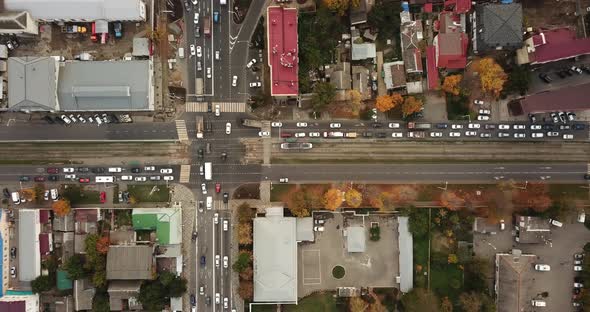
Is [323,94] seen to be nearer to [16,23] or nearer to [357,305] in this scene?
[357,305]

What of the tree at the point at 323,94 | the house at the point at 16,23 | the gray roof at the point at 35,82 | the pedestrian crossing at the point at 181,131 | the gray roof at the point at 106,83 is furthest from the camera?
the pedestrian crossing at the point at 181,131

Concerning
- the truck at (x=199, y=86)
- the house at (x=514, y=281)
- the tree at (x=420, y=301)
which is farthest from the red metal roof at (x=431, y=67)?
the truck at (x=199, y=86)

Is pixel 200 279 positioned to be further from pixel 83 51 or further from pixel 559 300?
pixel 559 300

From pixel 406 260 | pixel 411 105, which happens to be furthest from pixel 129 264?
pixel 411 105

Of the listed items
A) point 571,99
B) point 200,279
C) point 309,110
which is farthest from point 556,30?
point 200,279

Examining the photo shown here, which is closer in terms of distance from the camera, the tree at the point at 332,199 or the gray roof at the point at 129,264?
the gray roof at the point at 129,264

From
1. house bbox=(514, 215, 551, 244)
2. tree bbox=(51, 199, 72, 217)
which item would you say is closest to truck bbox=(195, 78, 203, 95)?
tree bbox=(51, 199, 72, 217)

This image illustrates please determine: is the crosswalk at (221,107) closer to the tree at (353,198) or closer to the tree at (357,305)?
the tree at (353,198)
